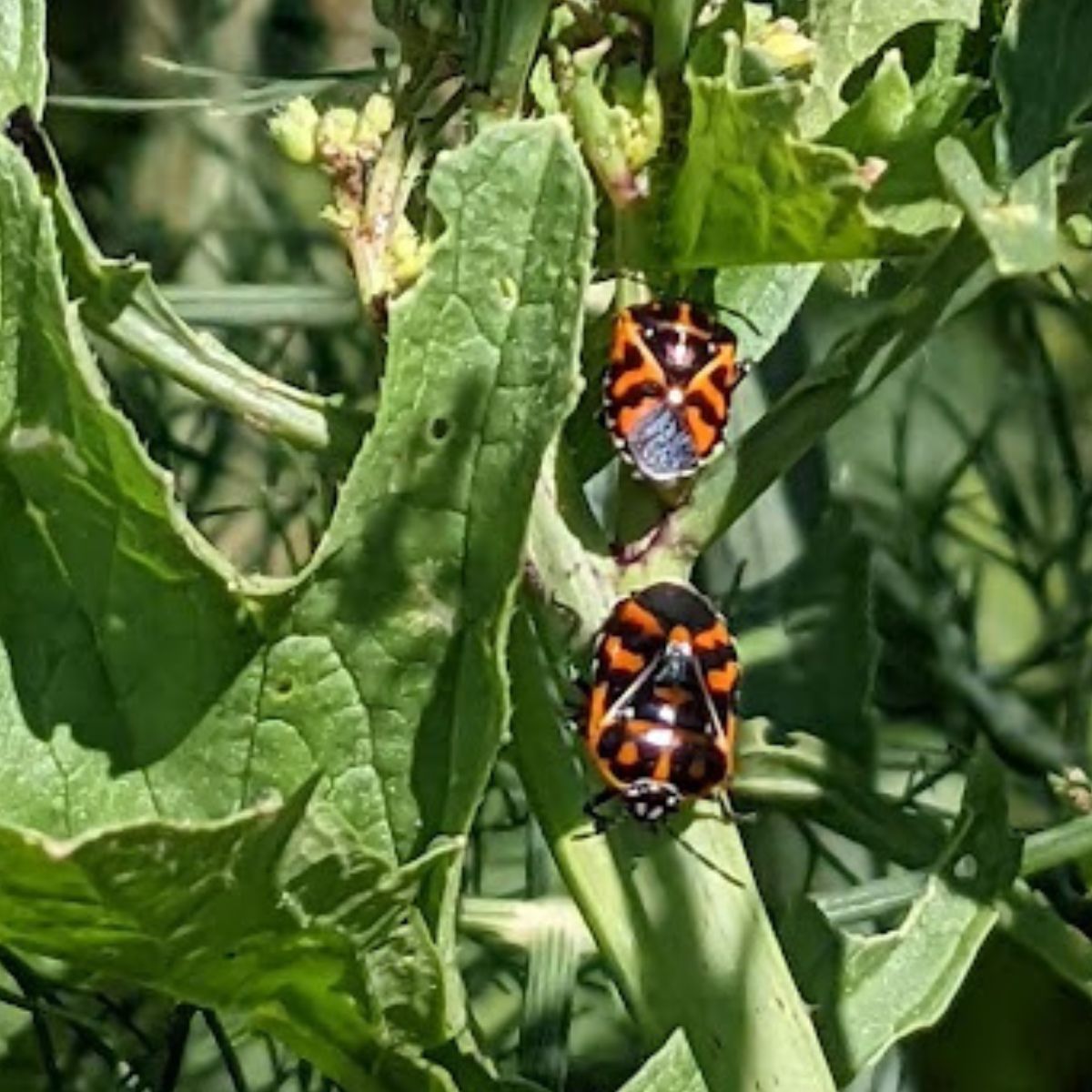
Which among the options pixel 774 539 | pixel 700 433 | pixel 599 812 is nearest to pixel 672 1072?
pixel 599 812

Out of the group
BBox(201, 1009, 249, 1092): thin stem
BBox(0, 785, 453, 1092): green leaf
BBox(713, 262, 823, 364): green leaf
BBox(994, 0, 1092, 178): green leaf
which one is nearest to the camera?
BBox(0, 785, 453, 1092): green leaf

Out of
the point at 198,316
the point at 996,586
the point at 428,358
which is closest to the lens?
the point at 428,358

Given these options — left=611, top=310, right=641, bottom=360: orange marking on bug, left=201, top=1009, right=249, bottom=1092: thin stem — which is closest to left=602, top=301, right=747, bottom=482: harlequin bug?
left=611, top=310, right=641, bottom=360: orange marking on bug

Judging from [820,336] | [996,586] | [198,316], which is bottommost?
[996,586]

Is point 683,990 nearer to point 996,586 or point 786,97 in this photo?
point 786,97

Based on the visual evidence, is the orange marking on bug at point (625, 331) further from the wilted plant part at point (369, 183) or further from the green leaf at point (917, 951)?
the green leaf at point (917, 951)

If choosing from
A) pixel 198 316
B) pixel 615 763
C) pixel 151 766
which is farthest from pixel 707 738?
pixel 198 316

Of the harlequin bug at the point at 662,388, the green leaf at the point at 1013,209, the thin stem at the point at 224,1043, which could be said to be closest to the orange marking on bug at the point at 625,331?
the harlequin bug at the point at 662,388

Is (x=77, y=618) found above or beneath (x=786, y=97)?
beneath

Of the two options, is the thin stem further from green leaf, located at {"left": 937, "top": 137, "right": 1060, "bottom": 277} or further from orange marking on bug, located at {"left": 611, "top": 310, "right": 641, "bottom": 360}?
green leaf, located at {"left": 937, "top": 137, "right": 1060, "bottom": 277}
